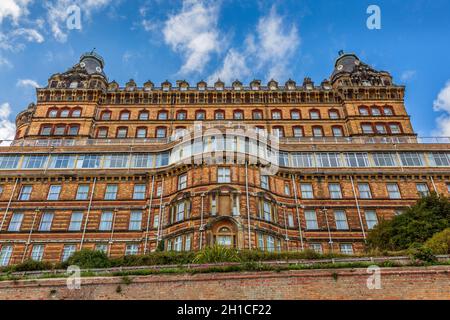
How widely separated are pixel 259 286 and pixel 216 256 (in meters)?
3.81

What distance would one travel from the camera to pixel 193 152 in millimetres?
35000

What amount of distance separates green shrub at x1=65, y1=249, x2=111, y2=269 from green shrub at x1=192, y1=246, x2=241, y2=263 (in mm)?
6080

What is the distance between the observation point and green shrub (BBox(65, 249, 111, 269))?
2322cm

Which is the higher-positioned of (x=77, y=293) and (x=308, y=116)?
(x=308, y=116)

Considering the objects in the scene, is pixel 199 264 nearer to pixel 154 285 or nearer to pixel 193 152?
pixel 154 285

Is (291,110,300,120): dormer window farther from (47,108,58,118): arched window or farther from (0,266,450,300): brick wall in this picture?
(0,266,450,300): brick wall

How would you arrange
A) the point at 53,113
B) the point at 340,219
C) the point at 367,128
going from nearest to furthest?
the point at 340,219
the point at 367,128
the point at 53,113

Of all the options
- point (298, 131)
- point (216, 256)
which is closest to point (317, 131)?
point (298, 131)

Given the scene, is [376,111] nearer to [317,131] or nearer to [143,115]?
[317,131]

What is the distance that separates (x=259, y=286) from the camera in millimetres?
19141

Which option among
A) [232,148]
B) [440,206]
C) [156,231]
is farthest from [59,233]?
[440,206]

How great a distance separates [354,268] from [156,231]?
64.1ft

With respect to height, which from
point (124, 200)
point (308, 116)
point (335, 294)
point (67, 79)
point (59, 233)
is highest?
point (67, 79)

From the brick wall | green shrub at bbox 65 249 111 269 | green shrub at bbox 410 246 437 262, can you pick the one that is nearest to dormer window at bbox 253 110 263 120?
green shrub at bbox 65 249 111 269
